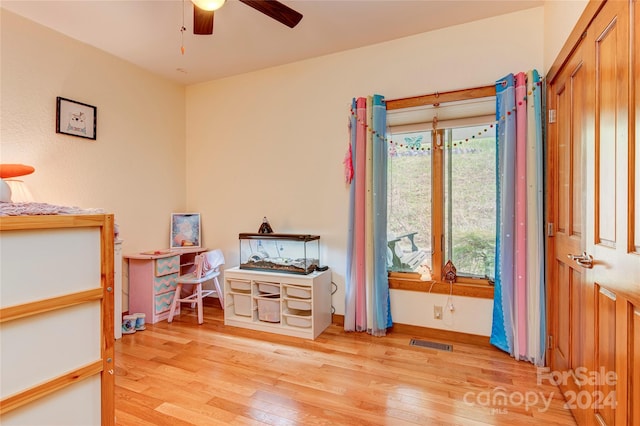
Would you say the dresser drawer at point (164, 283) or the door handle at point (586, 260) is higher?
the door handle at point (586, 260)

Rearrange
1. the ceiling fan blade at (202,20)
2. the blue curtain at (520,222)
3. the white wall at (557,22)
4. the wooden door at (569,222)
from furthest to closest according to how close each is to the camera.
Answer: the blue curtain at (520,222), the ceiling fan blade at (202,20), the white wall at (557,22), the wooden door at (569,222)

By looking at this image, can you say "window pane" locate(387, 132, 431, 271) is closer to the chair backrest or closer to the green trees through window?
the green trees through window

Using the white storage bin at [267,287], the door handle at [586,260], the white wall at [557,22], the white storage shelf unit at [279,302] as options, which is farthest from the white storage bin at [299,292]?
the white wall at [557,22]

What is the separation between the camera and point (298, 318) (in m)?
3.00

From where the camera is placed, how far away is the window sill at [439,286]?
2.73 metres

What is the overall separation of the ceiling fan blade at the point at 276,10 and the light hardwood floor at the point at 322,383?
239 cm

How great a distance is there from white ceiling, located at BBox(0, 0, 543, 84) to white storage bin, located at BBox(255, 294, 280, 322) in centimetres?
239

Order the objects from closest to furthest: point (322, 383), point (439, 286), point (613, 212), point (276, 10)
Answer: point (613, 212) < point (276, 10) < point (322, 383) < point (439, 286)

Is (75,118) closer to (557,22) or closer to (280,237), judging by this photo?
(280,237)

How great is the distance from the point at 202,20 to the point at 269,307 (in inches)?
93.9

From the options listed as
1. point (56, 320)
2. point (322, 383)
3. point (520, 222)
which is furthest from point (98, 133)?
point (520, 222)

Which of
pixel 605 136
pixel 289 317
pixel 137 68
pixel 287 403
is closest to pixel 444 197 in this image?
pixel 605 136

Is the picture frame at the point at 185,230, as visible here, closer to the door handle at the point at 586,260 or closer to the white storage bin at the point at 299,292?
the white storage bin at the point at 299,292

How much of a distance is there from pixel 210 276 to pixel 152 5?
2.44 m
